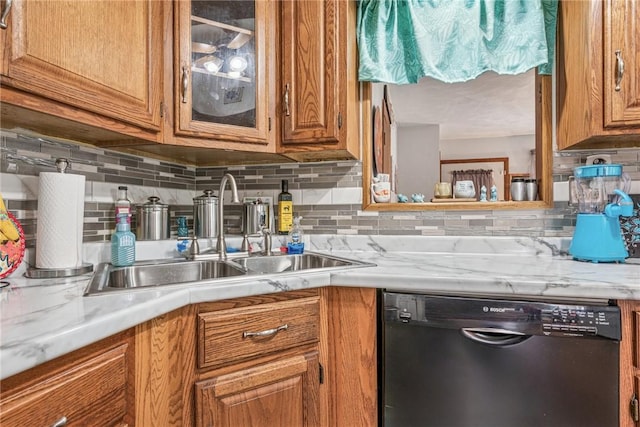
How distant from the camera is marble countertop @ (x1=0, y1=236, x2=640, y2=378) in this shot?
638mm

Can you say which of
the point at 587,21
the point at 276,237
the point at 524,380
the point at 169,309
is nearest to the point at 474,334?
the point at 524,380

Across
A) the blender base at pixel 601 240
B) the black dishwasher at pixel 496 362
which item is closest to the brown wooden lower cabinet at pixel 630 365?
the black dishwasher at pixel 496 362

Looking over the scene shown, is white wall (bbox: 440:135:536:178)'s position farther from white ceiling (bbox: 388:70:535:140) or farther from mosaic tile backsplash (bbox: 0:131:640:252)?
mosaic tile backsplash (bbox: 0:131:640:252)

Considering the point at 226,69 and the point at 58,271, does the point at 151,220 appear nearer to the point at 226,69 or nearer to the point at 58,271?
the point at 58,271

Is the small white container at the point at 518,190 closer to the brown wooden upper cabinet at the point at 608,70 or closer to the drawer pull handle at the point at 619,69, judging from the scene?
the brown wooden upper cabinet at the point at 608,70

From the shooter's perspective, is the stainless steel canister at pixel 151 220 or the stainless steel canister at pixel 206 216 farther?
the stainless steel canister at pixel 206 216

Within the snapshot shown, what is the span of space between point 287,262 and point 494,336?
0.90m

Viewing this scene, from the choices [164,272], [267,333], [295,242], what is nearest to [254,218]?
[295,242]

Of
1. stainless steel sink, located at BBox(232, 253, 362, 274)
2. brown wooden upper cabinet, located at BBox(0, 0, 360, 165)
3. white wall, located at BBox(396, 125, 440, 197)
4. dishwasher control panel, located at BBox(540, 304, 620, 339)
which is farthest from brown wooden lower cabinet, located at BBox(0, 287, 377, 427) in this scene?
white wall, located at BBox(396, 125, 440, 197)

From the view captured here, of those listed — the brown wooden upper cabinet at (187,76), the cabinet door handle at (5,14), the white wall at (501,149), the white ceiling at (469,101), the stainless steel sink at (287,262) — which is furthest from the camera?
the white ceiling at (469,101)

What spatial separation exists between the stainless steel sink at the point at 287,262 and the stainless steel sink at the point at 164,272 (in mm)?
93

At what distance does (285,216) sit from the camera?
1.85m

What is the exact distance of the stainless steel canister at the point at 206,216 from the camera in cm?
174

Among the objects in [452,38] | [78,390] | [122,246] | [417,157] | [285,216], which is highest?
[452,38]
